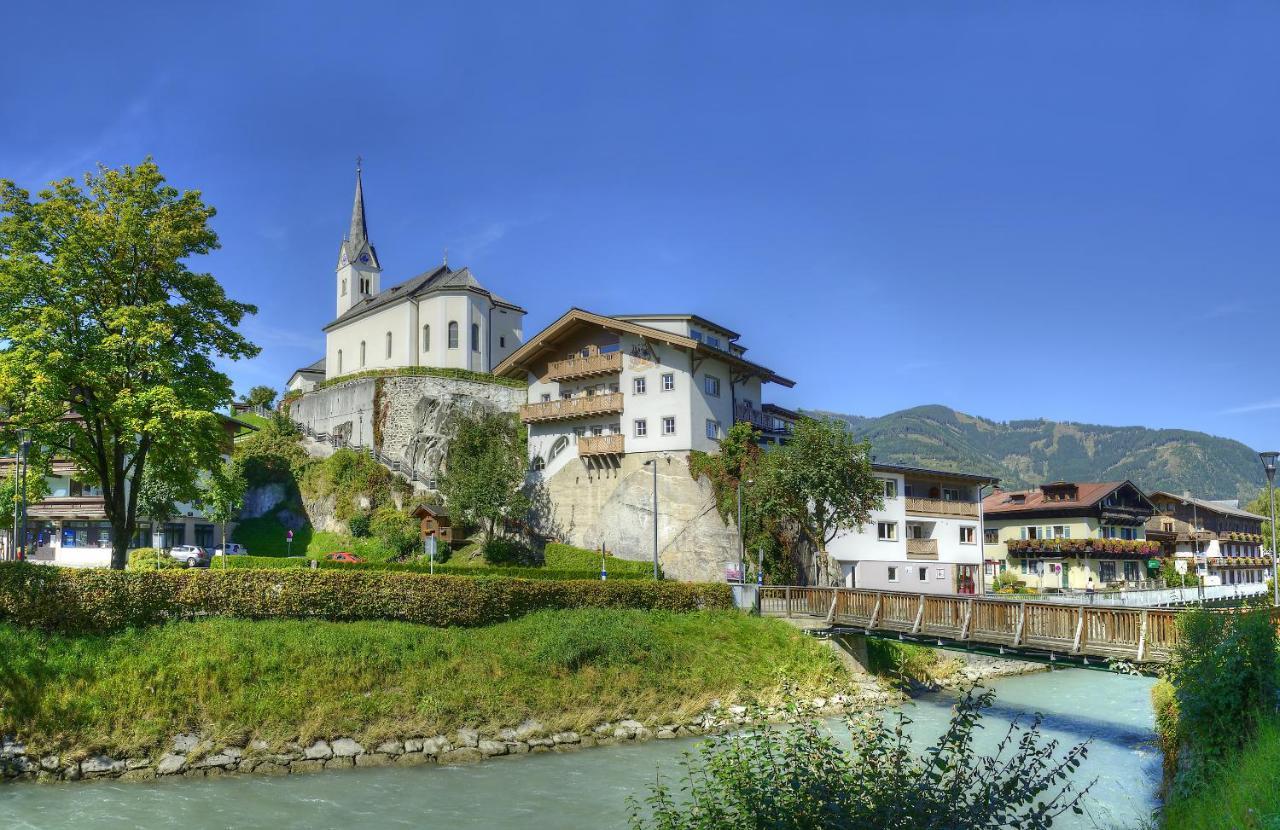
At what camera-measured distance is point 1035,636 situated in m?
26.9

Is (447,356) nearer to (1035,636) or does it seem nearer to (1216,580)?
(1035,636)

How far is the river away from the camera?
19578mm

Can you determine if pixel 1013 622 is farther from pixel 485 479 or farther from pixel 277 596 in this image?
pixel 485 479

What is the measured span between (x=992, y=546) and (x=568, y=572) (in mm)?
44165

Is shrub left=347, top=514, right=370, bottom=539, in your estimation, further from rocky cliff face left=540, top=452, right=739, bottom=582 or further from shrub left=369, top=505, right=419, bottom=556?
rocky cliff face left=540, top=452, right=739, bottom=582

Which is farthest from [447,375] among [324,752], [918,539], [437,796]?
[437,796]

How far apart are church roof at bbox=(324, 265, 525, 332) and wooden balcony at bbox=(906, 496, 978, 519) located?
3496 cm

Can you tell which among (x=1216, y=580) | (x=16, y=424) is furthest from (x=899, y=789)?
(x=1216, y=580)

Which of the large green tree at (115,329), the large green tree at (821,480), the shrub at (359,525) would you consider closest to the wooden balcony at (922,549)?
the large green tree at (821,480)

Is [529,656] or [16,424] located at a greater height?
[16,424]

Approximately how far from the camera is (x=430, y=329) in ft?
237

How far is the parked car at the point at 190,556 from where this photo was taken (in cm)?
5257

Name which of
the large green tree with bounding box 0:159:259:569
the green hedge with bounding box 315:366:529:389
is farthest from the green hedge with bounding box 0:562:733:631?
the green hedge with bounding box 315:366:529:389

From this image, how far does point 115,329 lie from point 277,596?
11.1 metres
